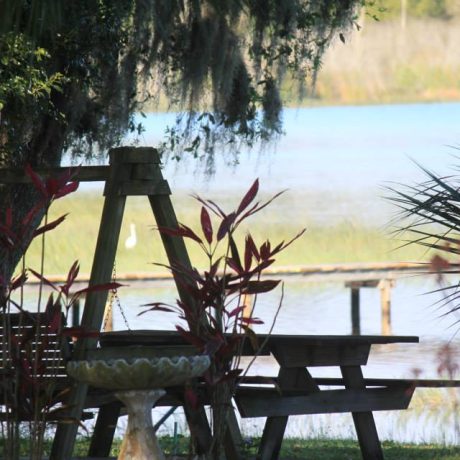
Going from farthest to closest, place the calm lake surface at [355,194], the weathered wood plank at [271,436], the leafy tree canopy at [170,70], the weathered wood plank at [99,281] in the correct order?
the calm lake surface at [355,194]
the leafy tree canopy at [170,70]
the weathered wood plank at [271,436]
the weathered wood plank at [99,281]

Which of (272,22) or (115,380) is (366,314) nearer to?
(272,22)

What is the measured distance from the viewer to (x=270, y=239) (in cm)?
2558

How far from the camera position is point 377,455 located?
226 inches

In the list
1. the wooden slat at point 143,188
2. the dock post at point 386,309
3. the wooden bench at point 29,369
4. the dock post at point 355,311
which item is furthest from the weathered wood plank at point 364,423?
the dock post at point 355,311

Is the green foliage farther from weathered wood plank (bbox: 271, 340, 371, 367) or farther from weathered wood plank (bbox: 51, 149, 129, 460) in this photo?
weathered wood plank (bbox: 271, 340, 371, 367)

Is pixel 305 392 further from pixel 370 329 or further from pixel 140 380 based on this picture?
pixel 370 329

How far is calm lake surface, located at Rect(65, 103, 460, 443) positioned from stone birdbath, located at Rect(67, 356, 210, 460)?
2.81ft

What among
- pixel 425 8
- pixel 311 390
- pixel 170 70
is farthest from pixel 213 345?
pixel 425 8

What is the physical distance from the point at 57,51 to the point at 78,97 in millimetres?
521

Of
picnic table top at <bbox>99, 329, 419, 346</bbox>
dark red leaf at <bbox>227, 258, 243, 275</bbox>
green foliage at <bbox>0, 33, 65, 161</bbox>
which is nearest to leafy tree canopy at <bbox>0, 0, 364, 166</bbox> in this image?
green foliage at <bbox>0, 33, 65, 161</bbox>

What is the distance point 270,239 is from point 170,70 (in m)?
17.5

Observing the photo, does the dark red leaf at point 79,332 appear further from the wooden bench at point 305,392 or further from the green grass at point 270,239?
the green grass at point 270,239

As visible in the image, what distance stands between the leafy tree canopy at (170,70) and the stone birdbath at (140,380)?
2179 millimetres

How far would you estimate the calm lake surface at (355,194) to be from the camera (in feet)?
29.3
